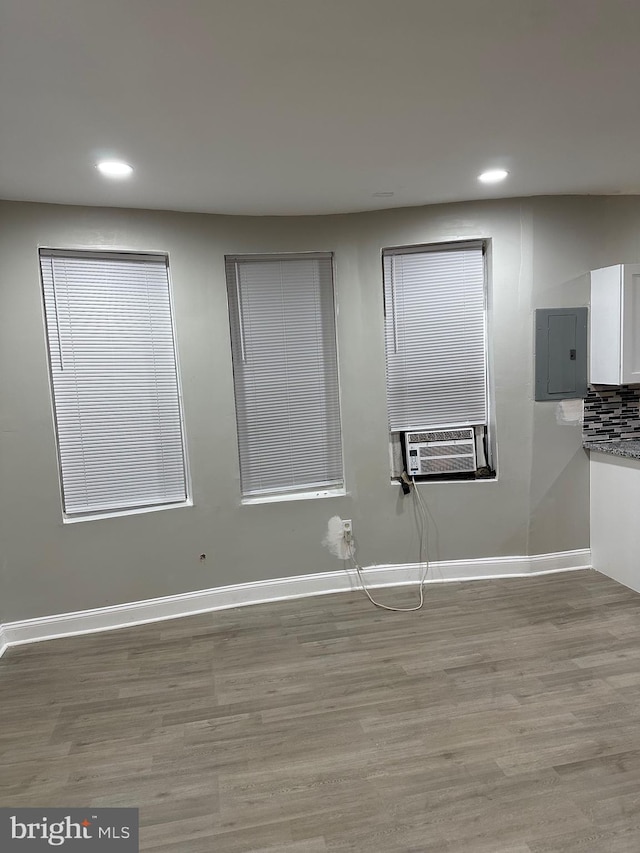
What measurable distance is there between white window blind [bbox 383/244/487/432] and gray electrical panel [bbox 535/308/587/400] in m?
0.36

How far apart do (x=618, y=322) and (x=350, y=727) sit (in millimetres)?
2804

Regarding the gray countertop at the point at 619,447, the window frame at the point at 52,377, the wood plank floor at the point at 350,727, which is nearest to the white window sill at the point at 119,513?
the window frame at the point at 52,377

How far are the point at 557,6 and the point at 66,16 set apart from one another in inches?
53.4

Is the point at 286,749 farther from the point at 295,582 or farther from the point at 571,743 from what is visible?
the point at 295,582

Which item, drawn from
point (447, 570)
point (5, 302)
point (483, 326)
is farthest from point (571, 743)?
point (5, 302)

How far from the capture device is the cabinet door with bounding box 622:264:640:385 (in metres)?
3.45

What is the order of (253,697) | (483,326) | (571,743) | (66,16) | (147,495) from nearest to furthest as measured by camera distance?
(66,16) < (571,743) < (253,697) < (147,495) < (483,326)

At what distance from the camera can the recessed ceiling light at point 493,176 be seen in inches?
118

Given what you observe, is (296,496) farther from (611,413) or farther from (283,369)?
(611,413)

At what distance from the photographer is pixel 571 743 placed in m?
2.19

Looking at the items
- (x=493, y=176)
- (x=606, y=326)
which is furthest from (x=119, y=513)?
(x=606, y=326)

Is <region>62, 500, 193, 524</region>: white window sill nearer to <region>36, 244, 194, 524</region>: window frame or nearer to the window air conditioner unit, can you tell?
<region>36, 244, 194, 524</region>: window frame

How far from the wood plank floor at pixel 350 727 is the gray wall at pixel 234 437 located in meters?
0.39

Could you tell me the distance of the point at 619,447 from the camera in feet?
11.8
